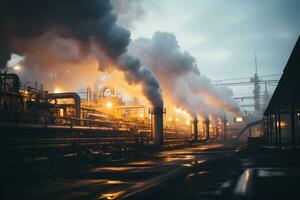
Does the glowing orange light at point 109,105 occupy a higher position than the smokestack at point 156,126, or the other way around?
the glowing orange light at point 109,105

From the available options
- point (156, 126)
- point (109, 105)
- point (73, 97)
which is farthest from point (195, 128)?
point (73, 97)

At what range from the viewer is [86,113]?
26.8 m

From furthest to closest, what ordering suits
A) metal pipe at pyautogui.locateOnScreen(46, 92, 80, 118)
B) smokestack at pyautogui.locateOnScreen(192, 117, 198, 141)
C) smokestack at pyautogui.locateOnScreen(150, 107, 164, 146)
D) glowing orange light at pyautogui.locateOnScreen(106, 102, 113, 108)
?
smokestack at pyautogui.locateOnScreen(192, 117, 198, 141) → glowing orange light at pyautogui.locateOnScreen(106, 102, 113, 108) → smokestack at pyautogui.locateOnScreen(150, 107, 164, 146) → metal pipe at pyautogui.locateOnScreen(46, 92, 80, 118)

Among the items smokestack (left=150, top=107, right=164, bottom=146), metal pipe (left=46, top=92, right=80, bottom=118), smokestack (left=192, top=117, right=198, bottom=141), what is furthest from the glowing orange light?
metal pipe (left=46, top=92, right=80, bottom=118)

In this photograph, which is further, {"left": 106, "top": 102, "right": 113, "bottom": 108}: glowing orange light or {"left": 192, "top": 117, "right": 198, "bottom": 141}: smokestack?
{"left": 192, "top": 117, "right": 198, "bottom": 141}: smokestack

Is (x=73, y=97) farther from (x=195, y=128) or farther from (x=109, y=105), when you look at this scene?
(x=195, y=128)

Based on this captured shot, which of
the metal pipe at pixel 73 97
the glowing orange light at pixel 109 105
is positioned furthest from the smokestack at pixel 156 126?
the glowing orange light at pixel 109 105

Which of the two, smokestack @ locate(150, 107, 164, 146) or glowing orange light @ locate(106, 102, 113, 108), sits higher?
glowing orange light @ locate(106, 102, 113, 108)

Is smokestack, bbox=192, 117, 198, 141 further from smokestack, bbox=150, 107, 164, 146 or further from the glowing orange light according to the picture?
smokestack, bbox=150, 107, 164, 146

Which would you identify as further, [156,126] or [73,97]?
[156,126]

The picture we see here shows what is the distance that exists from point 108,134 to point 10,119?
30.4 ft

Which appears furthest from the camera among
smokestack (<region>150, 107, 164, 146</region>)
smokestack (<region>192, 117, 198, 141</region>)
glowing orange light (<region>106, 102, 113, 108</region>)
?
smokestack (<region>192, 117, 198, 141</region>)

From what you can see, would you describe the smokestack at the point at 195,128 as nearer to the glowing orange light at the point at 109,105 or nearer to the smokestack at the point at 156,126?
the glowing orange light at the point at 109,105

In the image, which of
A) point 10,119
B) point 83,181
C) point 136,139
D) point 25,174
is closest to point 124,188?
point 83,181
